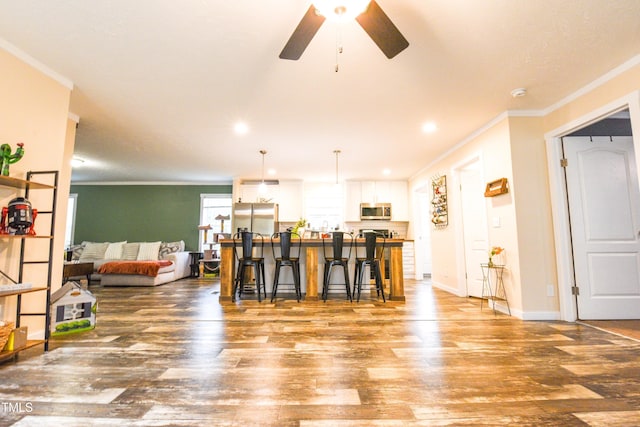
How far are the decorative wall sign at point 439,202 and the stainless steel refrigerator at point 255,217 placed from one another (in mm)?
3438

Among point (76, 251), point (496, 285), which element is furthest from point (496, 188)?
point (76, 251)

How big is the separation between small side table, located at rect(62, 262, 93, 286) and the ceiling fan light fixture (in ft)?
21.8

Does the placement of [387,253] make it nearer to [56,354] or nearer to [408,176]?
[408,176]

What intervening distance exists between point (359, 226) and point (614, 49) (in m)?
5.27

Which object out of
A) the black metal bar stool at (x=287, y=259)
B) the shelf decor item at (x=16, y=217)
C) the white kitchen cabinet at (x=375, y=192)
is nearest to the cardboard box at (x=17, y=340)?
the shelf decor item at (x=16, y=217)

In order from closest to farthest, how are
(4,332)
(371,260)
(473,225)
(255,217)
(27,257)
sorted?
(4,332), (27,257), (371,260), (473,225), (255,217)

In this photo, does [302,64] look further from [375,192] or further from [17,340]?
[375,192]

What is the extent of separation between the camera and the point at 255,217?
6668mm

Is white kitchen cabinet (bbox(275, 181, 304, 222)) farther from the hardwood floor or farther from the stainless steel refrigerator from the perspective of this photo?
the hardwood floor

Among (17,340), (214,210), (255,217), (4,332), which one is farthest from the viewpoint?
(214,210)

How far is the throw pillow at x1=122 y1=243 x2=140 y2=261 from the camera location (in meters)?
6.73

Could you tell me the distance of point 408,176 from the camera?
6828 millimetres

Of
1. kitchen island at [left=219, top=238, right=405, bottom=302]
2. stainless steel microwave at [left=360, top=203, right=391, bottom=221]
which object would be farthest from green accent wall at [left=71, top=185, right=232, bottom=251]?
stainless steel microwave at [left=360, top=203, right=391, bottom=221]

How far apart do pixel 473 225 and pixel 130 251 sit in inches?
284
